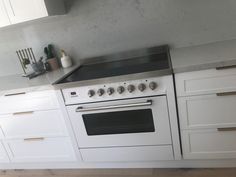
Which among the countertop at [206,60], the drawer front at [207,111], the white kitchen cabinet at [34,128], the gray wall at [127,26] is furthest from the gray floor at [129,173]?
the gray wall at [127,26]

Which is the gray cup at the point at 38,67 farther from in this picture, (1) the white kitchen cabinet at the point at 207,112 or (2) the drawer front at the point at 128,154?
(1) the white kitchen cabinet at the point at 207,112

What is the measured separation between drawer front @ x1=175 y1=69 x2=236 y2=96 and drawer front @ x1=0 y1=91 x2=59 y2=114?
0.97 meters

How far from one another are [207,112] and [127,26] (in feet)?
3.43

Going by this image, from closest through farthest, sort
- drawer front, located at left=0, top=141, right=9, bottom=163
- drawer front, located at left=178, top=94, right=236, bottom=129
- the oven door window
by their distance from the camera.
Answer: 1. drawer front, located at left=178, top=94, right=236, bottom=129
2. the oven door window
3. drawer front, located at left=0, top=141, right=9, bottom=163

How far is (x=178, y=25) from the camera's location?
1.84 m

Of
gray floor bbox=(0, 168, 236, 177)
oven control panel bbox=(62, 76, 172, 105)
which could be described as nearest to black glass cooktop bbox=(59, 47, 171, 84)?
oven control panel bbox=(62, 76, 172, 105)

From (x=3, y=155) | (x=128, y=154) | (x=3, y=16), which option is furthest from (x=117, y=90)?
(x=3, y=155)

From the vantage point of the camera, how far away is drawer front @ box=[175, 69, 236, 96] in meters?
1.31

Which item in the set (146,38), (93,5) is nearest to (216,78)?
(146,38)

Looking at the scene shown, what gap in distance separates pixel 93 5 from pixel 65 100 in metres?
0.94

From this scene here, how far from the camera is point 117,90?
4.78 feet

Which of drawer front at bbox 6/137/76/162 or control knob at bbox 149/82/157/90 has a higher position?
control knob at bbox 149/82/157/90

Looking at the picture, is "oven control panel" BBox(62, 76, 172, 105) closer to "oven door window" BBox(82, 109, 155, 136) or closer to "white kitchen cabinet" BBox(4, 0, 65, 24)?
"oven door window" BBox(82, 109, 155, 136)

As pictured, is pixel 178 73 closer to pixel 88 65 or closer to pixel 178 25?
pixel 178 25
